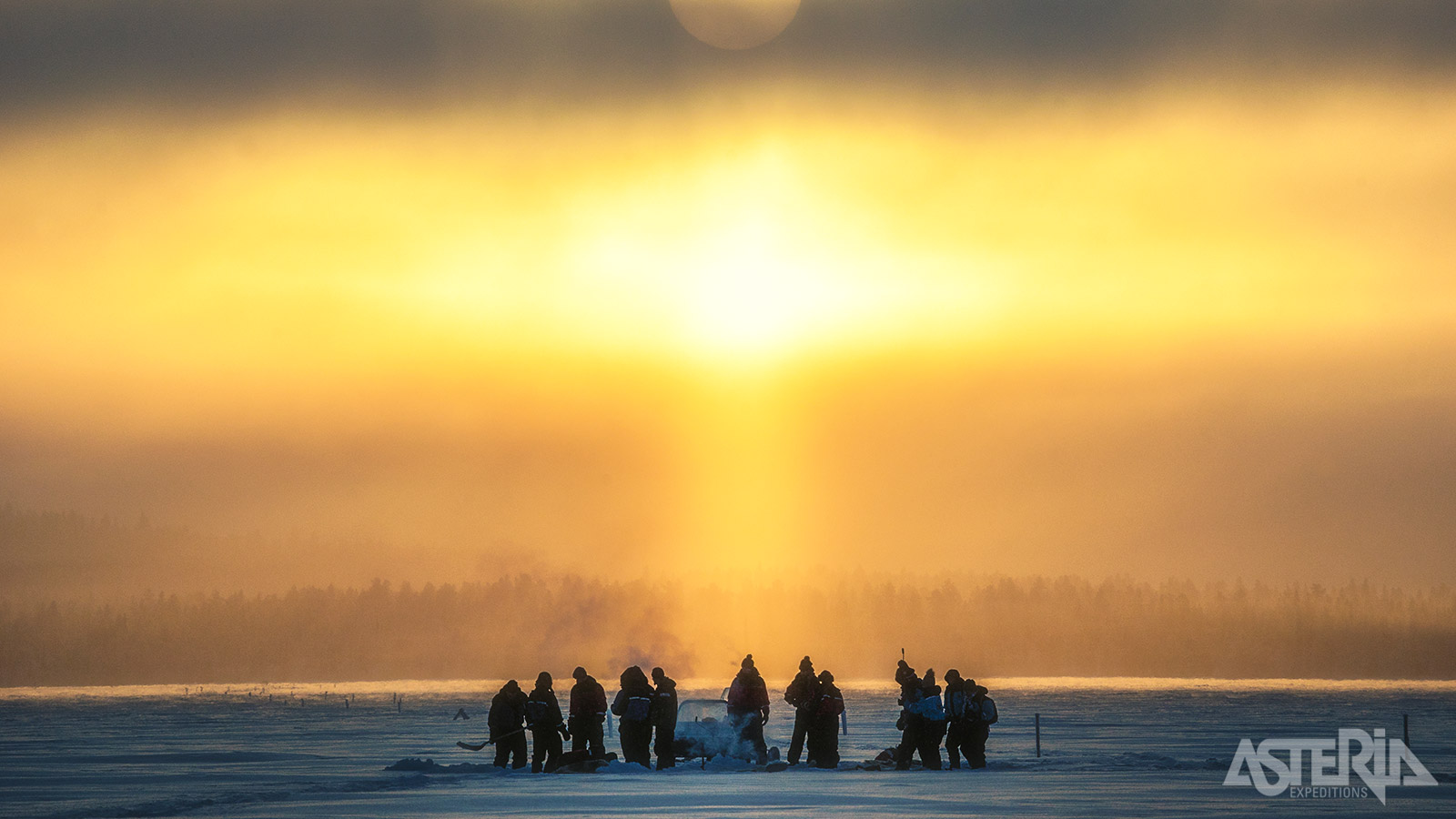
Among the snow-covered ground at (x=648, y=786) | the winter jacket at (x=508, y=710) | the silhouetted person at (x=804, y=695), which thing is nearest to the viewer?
the snow-covered ground at (x=648, y=786)

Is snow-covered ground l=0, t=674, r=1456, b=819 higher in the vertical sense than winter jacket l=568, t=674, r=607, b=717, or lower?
lower

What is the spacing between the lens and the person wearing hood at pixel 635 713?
3116 centimetres

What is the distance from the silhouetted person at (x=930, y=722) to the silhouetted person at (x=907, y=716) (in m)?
0.09

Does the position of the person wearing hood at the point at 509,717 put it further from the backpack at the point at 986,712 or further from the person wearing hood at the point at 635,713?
the backpack at the point at 986,712

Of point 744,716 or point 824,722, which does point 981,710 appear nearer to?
point 824,722

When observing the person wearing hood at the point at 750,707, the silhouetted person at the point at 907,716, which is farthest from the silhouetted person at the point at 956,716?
the person wearing hood at the point at 750,707

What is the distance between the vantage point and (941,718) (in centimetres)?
3173

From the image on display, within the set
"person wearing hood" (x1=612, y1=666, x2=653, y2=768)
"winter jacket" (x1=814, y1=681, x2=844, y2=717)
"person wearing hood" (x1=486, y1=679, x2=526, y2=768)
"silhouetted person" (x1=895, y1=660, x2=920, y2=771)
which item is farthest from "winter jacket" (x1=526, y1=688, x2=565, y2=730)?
"silhouetted person" (x1=895, y1=660, x2=920, y2=771)

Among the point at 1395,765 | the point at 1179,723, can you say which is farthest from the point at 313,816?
the point at 1179,723

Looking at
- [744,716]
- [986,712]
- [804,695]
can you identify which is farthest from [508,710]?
[986,712]

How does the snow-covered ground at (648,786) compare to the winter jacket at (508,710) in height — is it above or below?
below

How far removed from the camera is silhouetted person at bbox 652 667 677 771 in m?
31.2

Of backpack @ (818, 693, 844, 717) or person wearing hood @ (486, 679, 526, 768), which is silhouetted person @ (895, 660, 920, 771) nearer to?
backpack @ (818, 693, 844, 717)

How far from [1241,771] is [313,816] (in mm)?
18367
